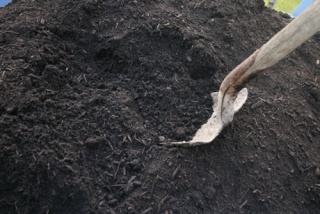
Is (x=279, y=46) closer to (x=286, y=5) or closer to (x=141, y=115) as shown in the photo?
(x=141, y=115)

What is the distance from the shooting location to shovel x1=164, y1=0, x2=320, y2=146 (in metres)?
1.27

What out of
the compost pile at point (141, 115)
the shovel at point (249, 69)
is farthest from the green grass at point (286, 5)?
the shovel at point (249, 69)

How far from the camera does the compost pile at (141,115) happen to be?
4.39 ft

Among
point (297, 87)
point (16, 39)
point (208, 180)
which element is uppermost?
point (297, 87)

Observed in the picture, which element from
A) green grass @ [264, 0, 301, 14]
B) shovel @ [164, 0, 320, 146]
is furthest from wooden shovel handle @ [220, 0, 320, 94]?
green grass @ [264, 0, 301, 14]

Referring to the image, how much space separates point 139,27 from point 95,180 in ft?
2.79

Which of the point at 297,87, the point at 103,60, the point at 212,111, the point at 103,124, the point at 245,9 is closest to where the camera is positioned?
the point at 103,124

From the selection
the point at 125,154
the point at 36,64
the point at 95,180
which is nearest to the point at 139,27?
the point at 36,64

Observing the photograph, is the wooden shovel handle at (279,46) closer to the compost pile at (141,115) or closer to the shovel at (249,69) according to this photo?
the shovel at (249,69)

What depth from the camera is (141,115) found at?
162 centimetres

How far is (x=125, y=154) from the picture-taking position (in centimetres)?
145

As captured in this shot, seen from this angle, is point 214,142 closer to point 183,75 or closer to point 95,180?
point 183,75

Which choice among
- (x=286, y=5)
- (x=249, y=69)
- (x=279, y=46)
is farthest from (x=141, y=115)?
(x=286, y=5)

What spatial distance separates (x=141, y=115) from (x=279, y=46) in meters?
0.68
